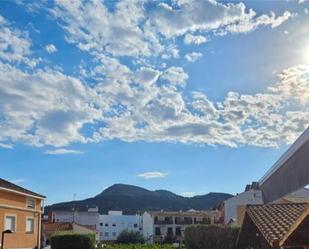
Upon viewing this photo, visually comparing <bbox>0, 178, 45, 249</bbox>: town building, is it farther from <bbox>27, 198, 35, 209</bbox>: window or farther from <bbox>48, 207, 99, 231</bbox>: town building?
<bbox>48, 207, 99, 231</bbox>: town building

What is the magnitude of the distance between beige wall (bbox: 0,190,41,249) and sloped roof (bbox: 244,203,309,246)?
1144 inches

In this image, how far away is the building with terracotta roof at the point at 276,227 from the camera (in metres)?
6.46

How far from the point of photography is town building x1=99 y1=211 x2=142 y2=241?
113 m

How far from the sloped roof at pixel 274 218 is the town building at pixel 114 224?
10297cm

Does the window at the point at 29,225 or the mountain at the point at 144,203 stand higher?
the mountain at the point at 144,203

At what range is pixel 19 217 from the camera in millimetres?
40219

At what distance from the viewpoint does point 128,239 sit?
3612 inches

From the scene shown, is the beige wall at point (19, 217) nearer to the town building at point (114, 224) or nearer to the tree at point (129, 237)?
the tree at point (129, 237)

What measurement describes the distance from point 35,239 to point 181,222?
5645 centimetres

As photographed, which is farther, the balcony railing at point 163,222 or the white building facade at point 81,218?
the white building facade at point 81,218

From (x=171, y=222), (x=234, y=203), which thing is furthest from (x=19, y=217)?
(x=171, y=222)

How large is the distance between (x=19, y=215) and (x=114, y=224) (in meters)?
75.8

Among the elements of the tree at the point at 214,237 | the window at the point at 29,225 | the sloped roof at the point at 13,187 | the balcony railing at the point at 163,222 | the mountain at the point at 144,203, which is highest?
the mountain at the point at 144,203

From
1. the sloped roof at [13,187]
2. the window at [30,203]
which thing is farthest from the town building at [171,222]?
the sloped roof at [13,187]
